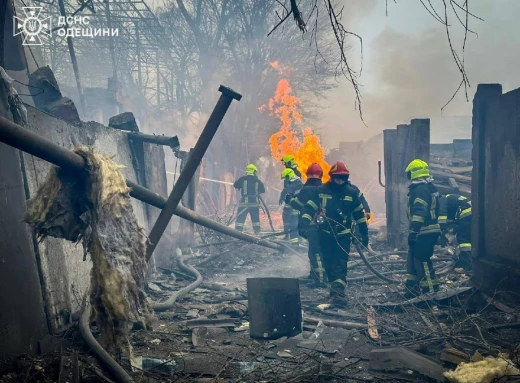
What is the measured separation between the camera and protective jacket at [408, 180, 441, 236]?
22.4 ft

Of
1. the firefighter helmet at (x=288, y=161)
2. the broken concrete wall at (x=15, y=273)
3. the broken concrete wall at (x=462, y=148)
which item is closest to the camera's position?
the broken concrete wall at (x=15, y=273)

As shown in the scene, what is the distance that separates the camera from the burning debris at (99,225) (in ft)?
8.39

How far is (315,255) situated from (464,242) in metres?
2.79

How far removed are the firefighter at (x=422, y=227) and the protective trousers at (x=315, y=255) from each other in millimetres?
1541

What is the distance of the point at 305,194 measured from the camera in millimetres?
8266

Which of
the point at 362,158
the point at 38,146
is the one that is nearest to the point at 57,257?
the point at 38,146

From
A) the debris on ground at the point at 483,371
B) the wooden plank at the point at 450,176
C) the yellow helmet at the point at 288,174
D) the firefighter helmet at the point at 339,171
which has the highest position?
the firefighter helmet at the point at 339,171

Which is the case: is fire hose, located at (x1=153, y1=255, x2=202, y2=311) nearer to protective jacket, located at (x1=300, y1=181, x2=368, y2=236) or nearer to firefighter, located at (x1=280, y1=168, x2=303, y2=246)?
protective jacket, located at (x1=300, y1=181, x2=368, y2=236)

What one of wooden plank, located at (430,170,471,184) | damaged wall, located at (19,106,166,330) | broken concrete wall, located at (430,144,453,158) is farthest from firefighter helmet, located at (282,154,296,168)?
broken concrete wall, located at (430,144,453,158)

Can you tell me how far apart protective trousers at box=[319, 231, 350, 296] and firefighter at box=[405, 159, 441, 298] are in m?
1.02

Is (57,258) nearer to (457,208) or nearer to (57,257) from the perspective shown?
(57,257)

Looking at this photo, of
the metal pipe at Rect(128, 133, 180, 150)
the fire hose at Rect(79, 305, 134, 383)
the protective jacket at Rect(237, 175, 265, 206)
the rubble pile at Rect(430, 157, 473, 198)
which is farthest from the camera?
the protective jacket at Rect(237, 175, 265, 206)

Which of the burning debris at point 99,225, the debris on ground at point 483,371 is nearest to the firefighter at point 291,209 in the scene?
the debris on ground at point 483,371

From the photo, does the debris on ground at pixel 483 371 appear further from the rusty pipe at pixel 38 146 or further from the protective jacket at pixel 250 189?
the protective jacket at pixel 250 189
